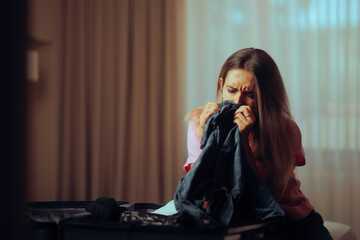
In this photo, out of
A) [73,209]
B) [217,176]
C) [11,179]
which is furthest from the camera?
[73,209]

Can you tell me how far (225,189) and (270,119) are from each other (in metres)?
0.30

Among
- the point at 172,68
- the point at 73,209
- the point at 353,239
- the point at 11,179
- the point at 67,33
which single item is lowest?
the point at 353,239

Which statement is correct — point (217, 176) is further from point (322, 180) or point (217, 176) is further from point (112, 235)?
point (322, 180)

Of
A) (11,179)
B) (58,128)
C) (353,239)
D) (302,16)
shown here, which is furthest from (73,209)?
(302,16)

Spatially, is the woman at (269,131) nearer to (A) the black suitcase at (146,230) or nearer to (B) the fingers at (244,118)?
(B) the fingers at (244,118)

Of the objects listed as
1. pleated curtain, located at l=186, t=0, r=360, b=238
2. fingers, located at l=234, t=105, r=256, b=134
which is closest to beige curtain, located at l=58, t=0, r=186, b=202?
pleated curtain, located at l=186, t=0, r=360, b=238

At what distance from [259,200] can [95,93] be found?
1745 millimetres

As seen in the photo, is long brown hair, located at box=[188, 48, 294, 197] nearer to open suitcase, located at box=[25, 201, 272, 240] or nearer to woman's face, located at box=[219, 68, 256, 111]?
woman's face, located at box=[219, 68, 256, 111]

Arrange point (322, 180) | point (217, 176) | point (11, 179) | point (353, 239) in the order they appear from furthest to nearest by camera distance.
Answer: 1. point (322, 180)
2. point (353, 239)
3. point (217, 176)
4. point (11, 179)

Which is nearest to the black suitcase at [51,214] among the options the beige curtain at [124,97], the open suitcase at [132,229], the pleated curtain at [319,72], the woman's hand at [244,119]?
the open suitcase at [132,229]

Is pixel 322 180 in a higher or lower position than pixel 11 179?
lower

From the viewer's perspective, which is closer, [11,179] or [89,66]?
[11,179]

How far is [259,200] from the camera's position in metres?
0.97

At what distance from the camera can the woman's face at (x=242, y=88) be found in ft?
3.86
